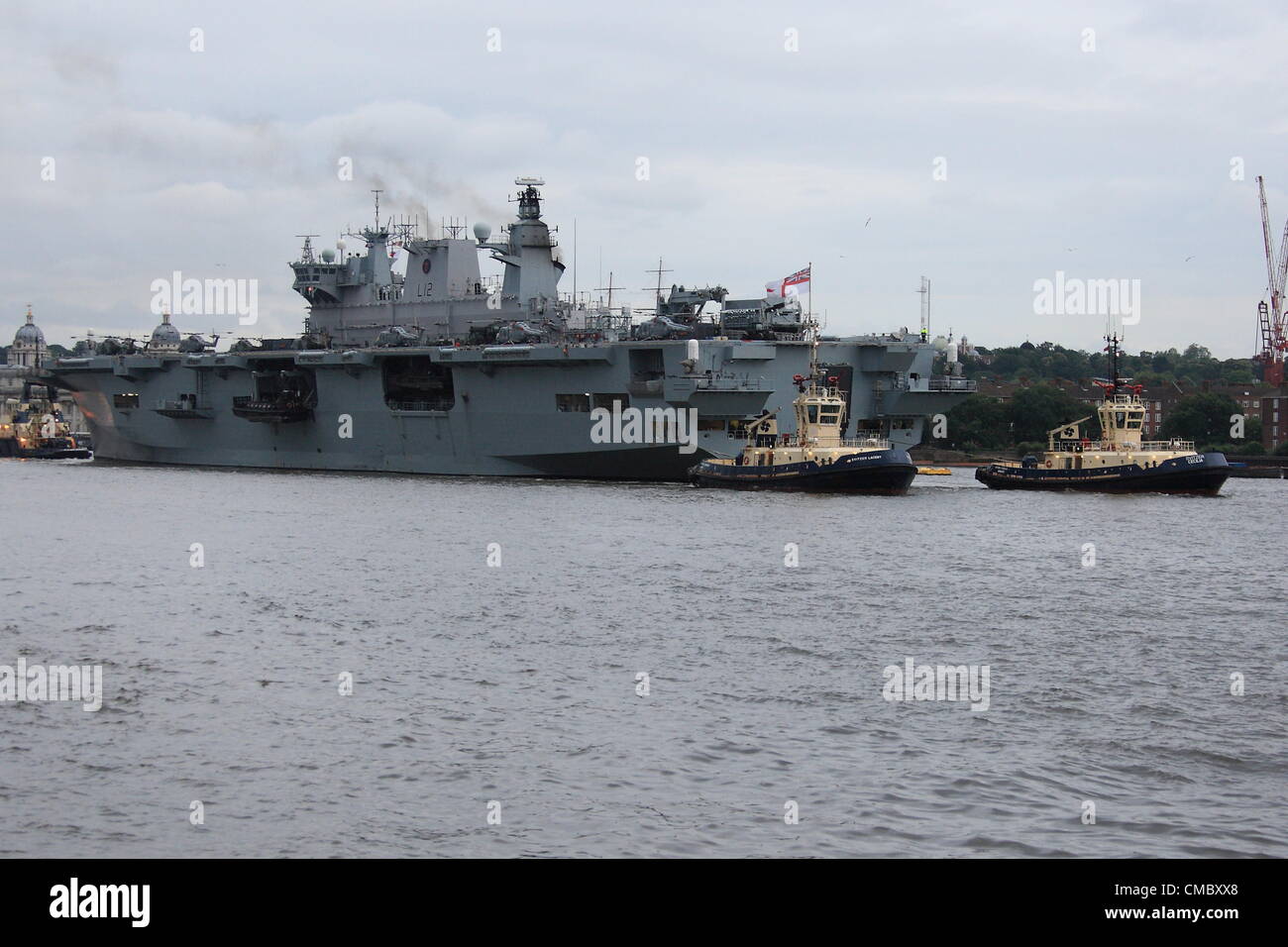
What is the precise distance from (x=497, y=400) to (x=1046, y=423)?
4664 centimetres

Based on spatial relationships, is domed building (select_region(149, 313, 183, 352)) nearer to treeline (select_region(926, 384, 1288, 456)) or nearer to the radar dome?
the radar dome

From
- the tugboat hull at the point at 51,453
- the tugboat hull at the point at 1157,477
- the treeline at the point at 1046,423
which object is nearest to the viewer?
the tugboat hull at the point at 1157,477

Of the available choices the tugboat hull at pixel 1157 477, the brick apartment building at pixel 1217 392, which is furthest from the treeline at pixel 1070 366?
the tugboat hull at pixel 1157 477

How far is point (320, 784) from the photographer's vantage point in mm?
11234

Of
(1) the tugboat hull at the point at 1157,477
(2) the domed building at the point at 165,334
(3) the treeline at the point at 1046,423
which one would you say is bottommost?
(1) the tugboat hull at the point at 1157,477

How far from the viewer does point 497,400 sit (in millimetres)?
49938

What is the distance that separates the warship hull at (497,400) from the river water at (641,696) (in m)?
15.9

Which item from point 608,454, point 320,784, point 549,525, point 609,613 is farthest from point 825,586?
point 608,454

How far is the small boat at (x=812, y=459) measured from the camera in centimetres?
4150

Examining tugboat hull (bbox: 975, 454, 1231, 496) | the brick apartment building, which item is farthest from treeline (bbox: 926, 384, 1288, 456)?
tugboat hull (bbox: 975, 454, 1231, 496)

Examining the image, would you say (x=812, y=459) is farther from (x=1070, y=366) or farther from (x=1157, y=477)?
(x=1070, y=366)

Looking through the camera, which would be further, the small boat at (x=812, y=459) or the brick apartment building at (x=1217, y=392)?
the brick apartment building at (x=1217, y=392)

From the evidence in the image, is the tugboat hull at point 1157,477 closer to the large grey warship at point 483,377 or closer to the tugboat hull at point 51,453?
the large grey warship at point 483,377
